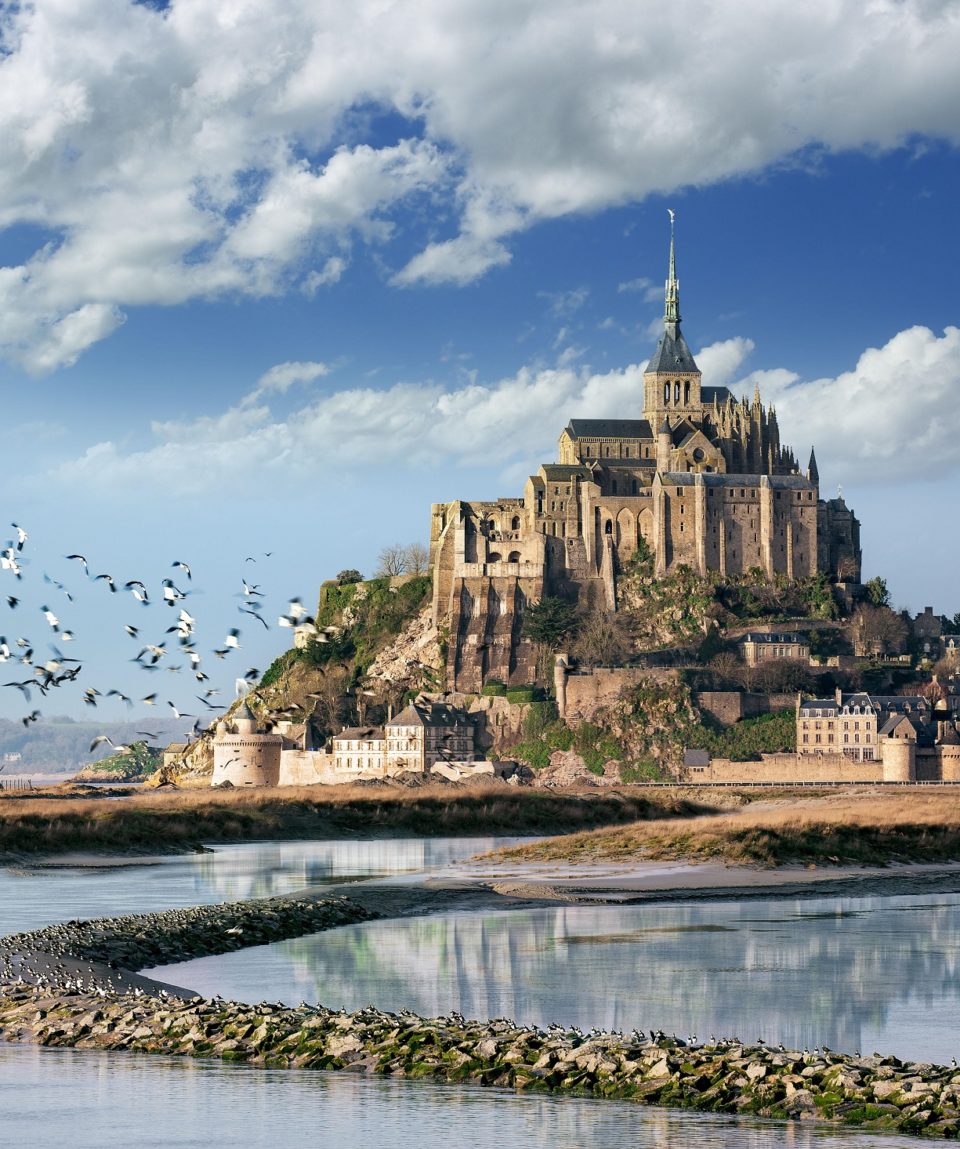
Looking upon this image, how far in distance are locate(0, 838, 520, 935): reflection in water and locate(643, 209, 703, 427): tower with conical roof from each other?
194 ft

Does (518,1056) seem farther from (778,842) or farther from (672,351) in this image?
(672,351)

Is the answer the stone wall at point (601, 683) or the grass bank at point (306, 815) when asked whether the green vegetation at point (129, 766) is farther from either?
the grass bank at point (306, 815)

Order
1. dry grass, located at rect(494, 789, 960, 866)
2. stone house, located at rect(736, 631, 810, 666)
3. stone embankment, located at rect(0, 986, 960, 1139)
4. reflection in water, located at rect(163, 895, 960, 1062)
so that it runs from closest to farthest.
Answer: stone embankment, located at rect(0, 986, 960, 1139) → reflection in water, located at rect(163, 895, 960, 1062) → dry grass, located at rect(494, 789, 960, 866) → stone house, located at rect(736, 631, 810, 666)

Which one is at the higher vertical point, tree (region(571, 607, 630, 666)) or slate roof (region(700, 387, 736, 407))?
slate roof (region(700, 387, 736, 407))

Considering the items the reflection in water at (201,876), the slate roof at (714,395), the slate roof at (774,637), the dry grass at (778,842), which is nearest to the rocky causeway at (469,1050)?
the reflection in water at (201,876)

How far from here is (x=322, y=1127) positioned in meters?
14.0

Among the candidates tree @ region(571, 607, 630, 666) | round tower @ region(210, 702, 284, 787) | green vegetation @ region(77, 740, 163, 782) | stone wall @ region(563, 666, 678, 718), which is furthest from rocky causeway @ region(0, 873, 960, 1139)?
green vegetation @ region(77, 740, 163, 782)

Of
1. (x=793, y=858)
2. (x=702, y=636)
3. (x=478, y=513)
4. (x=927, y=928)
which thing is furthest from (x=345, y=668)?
(x=927, y=928)

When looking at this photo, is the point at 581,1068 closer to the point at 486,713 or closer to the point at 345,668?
the point at 486,713

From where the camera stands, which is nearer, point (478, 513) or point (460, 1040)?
point (460, 1040)

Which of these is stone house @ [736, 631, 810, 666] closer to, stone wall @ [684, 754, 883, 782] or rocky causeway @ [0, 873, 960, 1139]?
stone wall @ [684, 754, 883, 782]

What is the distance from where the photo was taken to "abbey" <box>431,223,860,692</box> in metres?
100

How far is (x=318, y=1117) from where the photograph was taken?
47.2 ft

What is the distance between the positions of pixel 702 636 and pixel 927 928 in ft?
230
